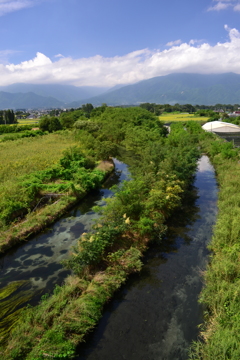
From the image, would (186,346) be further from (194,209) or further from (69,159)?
(69,159)

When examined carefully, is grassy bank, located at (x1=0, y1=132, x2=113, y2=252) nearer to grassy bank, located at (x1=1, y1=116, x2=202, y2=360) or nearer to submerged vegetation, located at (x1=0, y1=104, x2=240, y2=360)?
submerged vegetation, located at (x1=0, y1=104, x2=240, y2=360)

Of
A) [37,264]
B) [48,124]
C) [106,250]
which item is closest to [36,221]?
[37,264]

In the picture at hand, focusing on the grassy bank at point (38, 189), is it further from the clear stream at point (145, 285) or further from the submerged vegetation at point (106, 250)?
the clear stream at point (145, 285)

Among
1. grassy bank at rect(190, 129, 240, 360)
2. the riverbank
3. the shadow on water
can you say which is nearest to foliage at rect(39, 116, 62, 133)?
the riverbank

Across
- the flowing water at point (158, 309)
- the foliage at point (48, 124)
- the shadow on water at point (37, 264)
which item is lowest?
the flowing water at point (158, 309)

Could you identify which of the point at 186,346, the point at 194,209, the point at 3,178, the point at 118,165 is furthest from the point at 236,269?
the point at 118,165

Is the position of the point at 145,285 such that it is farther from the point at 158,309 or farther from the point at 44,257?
the point at 44,257

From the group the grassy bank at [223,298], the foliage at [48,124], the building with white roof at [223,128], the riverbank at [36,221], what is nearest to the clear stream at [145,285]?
the riverbank at [36,221]
